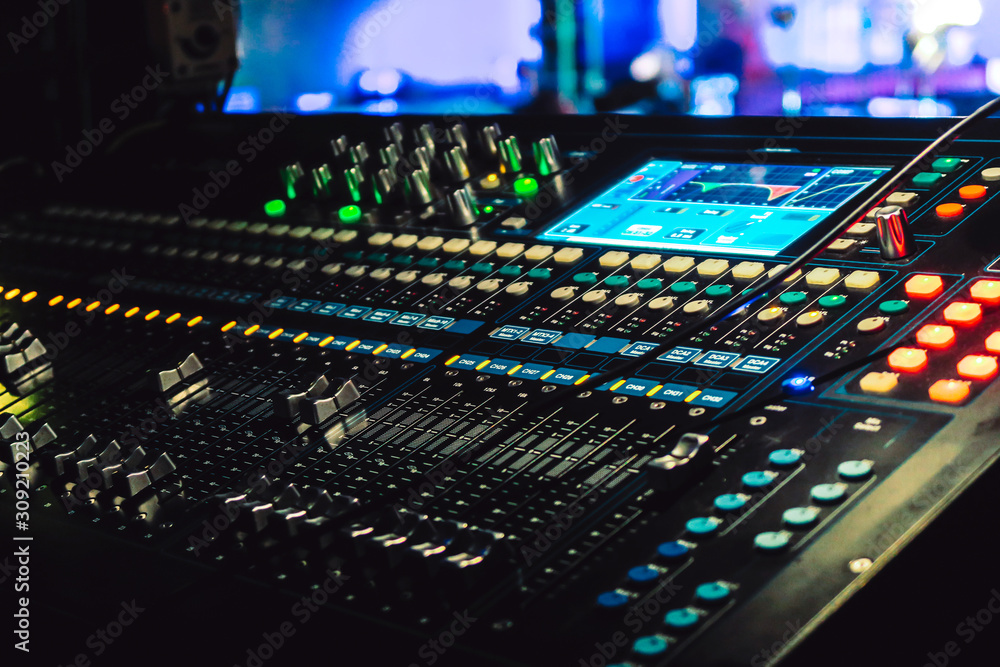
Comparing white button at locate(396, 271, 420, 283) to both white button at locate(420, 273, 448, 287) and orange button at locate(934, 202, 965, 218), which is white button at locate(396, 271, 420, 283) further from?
orange button at locate(934, 202, 965, 218)

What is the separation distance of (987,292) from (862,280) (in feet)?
0.44

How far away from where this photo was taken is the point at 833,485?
0.82 meters

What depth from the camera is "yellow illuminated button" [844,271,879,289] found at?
3.64 feet

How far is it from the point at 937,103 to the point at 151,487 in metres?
4.10

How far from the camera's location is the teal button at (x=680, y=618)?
2.38 ft

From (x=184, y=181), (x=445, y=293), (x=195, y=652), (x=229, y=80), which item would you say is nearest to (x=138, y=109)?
(x=229, y=80)

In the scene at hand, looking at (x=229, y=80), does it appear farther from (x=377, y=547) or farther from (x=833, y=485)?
(x=833, y=485)

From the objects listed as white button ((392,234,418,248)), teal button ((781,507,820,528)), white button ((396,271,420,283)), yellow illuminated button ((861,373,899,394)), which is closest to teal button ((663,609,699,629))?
teal button ((781,507,820,528))

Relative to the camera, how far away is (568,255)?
1349mm

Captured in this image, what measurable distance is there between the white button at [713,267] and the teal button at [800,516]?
46 cm

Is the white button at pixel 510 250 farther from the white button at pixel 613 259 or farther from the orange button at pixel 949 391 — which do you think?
the orange button at pixel 949 391

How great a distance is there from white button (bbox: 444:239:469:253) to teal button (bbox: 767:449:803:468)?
26.4 inches

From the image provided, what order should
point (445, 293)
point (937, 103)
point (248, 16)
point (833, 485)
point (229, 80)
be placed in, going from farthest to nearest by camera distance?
point (248, 16), point (937, 103), point (229, 80), point (445, 293), point (833, 485)

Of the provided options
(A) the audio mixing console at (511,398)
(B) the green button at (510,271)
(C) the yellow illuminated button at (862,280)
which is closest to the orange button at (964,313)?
(A) the audio mixing console at (511,398)
